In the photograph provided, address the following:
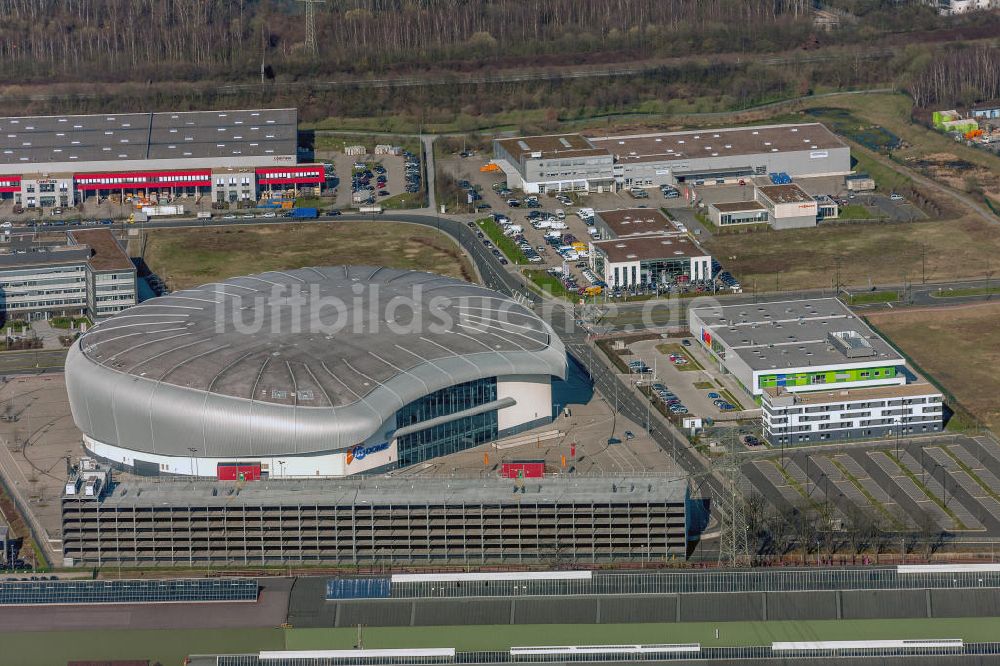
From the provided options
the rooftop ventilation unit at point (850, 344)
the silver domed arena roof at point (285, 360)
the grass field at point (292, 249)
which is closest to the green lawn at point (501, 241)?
the grass field at point (292, 249)

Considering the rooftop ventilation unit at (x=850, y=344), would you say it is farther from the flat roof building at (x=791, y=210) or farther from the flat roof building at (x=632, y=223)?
the flat roof building at (x=791, y=210)

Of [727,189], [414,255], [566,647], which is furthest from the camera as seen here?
[727,189]

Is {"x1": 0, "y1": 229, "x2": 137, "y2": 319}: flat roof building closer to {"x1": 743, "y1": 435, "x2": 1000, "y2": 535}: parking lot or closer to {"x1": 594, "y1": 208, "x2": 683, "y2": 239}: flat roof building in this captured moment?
{"x1": 594, "y1": 208, "x2": 683, "y2": 239}: flat roof building

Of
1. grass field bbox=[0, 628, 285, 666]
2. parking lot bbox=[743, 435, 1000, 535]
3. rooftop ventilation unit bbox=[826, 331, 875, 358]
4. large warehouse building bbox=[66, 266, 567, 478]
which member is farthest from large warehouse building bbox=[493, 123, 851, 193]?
grass field bbox=[0, 628, 285, 666]

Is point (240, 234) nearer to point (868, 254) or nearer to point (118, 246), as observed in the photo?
point (118, 246)

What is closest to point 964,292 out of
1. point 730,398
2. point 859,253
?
point 859,253

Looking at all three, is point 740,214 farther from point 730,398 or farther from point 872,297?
point 730,398

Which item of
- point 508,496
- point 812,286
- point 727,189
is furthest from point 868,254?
point 508,496
